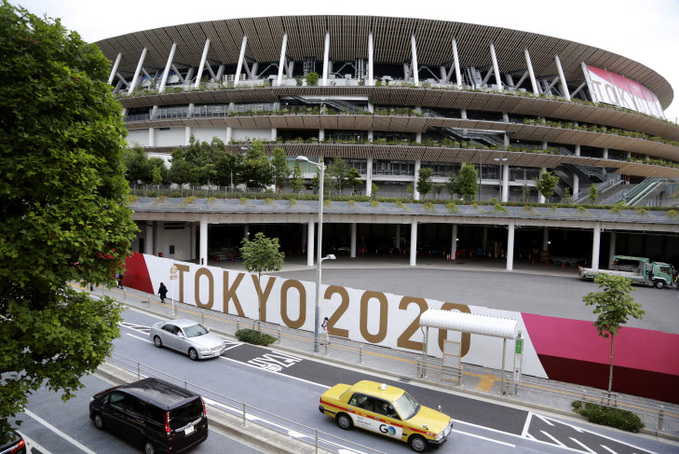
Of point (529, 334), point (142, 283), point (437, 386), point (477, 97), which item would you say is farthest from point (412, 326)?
point (477, 97)

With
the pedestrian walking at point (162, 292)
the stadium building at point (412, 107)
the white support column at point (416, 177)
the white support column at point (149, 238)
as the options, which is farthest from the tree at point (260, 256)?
the white support column at point (416, 177)

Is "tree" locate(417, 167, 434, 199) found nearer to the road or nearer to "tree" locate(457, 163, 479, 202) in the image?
"tree" locate(457, 163, 479, 202)

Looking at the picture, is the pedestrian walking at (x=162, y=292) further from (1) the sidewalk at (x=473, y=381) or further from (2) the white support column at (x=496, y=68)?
(2) the white support column at (x=496, y=68)

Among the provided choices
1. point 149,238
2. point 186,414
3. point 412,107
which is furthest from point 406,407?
point 412,107

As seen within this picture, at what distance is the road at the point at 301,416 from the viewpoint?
10710mm

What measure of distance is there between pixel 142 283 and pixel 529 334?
2488 cm

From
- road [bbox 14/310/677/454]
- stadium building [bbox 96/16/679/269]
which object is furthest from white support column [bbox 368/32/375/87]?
road [bbox 14/310/677/454]

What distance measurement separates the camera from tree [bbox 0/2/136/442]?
24.1 ft

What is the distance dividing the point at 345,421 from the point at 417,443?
2.15 meters

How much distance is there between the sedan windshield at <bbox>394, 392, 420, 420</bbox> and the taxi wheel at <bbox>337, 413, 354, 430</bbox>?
152 cm

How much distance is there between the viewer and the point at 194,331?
17.5 metres

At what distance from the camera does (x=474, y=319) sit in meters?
14.9

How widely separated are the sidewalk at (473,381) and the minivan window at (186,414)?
7.44m

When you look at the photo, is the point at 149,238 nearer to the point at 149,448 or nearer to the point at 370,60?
the point at 149,448
